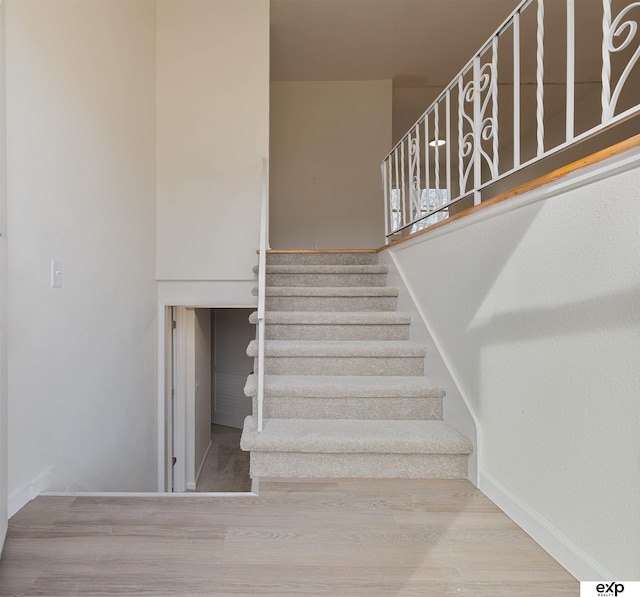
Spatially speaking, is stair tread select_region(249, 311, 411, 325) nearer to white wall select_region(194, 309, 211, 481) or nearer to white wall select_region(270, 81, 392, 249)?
white wall select_region(194, 309, 211, 481)

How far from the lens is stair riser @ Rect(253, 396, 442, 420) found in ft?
6.70

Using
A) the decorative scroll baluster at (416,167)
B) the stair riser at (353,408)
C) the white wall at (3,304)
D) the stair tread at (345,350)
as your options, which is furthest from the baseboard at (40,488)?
the decorative scroll baluster at (416,167)

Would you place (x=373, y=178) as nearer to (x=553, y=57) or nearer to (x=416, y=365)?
(x=553, y=57)

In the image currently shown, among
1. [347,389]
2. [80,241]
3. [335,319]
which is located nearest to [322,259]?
[335,319]

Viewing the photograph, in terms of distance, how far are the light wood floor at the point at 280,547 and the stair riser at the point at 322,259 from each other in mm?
2100

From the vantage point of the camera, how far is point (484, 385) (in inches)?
66.0

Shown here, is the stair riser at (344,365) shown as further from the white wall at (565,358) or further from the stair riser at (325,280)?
the stair riser at (325,280)

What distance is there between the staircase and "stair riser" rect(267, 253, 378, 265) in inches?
23.0

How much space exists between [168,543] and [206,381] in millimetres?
3878

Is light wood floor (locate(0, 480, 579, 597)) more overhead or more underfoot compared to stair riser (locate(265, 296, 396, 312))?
more underfoot

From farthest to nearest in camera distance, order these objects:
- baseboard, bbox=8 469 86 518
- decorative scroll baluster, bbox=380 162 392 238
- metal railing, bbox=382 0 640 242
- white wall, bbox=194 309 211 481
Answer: white wall, bbox=194 309 211 481, decorative scroll baluster, bbox=380 162 392 238, metal railing, bbox=382 0 640 242, baseboard, bbox=8 469 86 518

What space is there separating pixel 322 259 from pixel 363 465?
78.2 inches

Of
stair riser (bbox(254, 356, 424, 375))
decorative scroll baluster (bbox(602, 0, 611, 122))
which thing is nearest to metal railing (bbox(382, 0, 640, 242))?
decorative scroll baluster (bbox(602, 0, 611, 122))

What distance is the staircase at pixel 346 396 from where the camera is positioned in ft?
5.77
